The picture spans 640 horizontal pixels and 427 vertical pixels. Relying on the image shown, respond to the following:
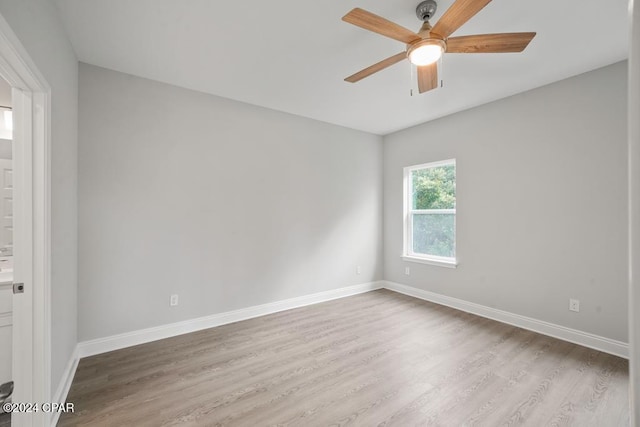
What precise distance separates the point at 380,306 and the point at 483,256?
1493mm

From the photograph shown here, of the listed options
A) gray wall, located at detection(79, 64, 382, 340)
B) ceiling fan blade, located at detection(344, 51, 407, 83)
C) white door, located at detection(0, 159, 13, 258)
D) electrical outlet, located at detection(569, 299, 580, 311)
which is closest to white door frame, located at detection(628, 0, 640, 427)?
ceiling fan blade, located at detection(344, 51, 407, 83)

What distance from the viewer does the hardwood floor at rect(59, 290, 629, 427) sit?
1883 mm

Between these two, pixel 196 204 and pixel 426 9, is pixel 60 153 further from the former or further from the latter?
pixel 426 9

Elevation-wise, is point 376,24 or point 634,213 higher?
point 376,24

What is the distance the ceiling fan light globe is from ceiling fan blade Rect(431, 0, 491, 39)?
8 centimetres

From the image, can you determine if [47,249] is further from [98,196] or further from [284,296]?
[284,296]

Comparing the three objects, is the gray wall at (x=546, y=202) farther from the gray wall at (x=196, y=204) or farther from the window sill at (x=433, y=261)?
the gray wall at (x=196, y=204)

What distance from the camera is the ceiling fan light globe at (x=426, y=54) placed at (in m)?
1.84

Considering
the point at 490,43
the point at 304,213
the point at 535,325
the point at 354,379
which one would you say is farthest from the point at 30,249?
the point at 535,325

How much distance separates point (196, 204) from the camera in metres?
3.17

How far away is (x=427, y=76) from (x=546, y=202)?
208 centimetres

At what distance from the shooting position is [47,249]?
5.54 feet

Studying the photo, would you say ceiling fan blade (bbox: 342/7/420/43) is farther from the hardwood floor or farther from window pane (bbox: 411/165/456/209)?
window pane (bbox: 411/165/456/209)

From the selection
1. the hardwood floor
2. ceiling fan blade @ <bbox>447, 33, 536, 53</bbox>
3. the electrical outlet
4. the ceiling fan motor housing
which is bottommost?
the hardwood floor
